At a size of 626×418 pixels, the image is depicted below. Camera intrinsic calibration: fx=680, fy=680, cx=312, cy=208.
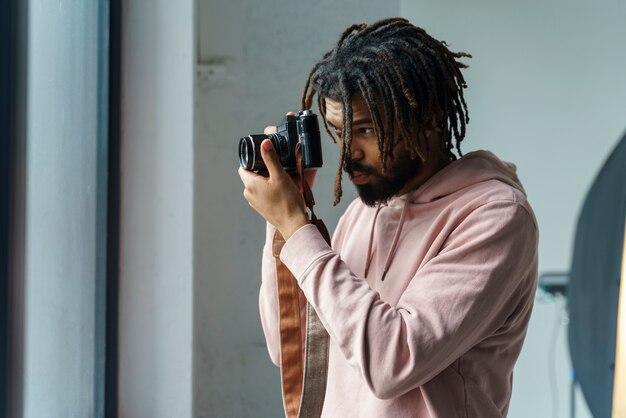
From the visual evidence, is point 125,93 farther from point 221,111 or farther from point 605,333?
point 605,333

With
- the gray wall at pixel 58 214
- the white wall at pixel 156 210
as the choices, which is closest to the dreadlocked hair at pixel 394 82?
the gray wall at pixel 58 214

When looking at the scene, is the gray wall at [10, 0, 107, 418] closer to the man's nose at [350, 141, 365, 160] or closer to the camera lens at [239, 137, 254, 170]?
the camera lens at [239, 137, 254, 170]

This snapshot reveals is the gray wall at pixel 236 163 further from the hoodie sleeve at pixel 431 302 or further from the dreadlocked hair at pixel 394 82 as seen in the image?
the hoodie sleeve at pixel 431 302

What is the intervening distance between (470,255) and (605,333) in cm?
77

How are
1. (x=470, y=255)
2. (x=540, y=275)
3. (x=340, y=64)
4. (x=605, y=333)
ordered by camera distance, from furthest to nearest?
1. (x=540, y=275)
2. (x=605, y=333)
3. (x=340, y=64)
4. (x=470, y=255)

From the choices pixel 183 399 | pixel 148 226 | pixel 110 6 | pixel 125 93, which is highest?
pixel 110 6

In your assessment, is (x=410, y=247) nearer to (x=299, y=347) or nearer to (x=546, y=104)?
(x=299, y=347)

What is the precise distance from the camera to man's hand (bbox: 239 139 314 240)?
833mm

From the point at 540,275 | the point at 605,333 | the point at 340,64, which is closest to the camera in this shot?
the point at 340,64

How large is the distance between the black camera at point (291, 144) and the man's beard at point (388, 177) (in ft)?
0.18

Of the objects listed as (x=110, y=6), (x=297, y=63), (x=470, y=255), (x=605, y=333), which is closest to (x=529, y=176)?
(x=605, y=333)

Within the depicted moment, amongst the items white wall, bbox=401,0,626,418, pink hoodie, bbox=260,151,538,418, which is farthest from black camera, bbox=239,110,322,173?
white wall, bbox=401,0,626,418

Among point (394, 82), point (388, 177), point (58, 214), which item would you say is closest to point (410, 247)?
point (388, 177)

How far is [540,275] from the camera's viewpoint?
1478 millimetres
